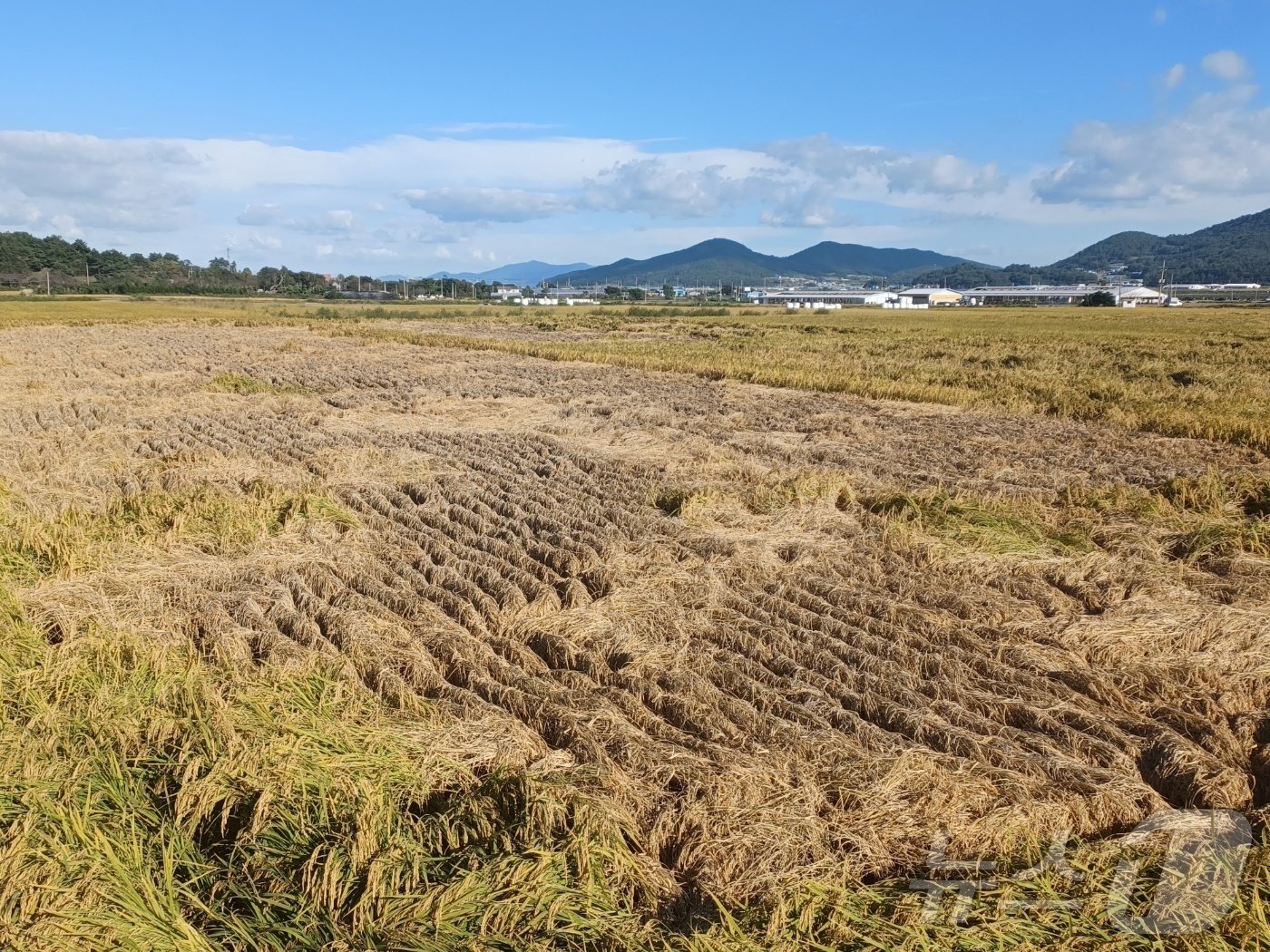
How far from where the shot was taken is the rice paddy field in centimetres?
330

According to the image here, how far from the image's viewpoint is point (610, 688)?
514 centimetres

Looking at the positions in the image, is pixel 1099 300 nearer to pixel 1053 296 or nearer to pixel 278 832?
pixel 1053 296

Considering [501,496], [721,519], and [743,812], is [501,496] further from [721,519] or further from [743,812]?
[743,812]

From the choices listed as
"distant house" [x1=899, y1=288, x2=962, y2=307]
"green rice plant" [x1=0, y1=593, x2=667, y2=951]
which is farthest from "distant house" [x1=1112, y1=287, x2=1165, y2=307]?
"green rice plant" [x1=0, y1=593, x2=667, y2=951]

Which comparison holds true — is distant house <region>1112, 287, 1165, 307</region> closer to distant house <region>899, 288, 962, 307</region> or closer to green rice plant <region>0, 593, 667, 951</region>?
distant house <region>899, 288, 962, 307</region>

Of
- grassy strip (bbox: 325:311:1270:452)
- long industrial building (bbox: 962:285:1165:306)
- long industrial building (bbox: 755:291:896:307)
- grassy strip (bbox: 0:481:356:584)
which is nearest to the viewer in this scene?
grassy strip (bbox: 0:481:356:584)

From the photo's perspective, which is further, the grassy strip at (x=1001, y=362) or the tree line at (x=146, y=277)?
the tree line at (x=146, y=277)

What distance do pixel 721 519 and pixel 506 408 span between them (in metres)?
8.54

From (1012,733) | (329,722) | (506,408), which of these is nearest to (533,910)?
(329,722)

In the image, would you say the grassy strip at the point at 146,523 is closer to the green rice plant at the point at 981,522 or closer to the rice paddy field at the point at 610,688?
the rice paddy field at the point at 610,688

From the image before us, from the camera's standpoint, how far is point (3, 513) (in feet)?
26.7

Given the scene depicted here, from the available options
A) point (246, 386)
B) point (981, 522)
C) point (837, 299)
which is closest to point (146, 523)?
point (981, 522)

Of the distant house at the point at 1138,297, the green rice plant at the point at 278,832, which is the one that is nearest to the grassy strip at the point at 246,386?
the green rice plant at the point at 278,832

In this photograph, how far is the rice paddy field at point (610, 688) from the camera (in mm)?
3301
